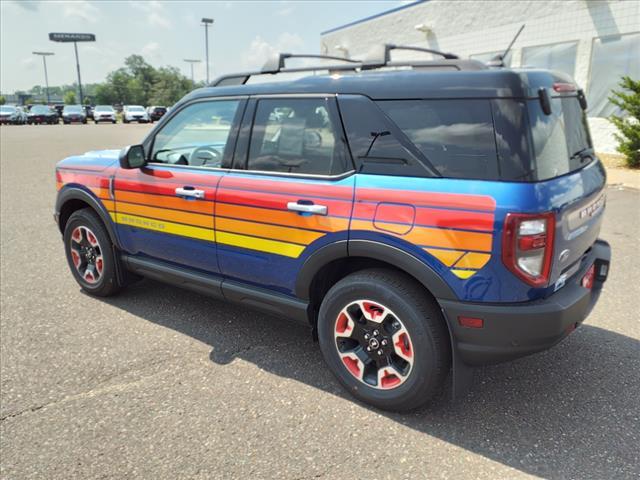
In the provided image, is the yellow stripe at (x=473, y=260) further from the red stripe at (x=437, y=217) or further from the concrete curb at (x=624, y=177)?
the concrete curb at (x=624, y=177)

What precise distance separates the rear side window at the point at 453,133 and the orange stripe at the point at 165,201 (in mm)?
1464

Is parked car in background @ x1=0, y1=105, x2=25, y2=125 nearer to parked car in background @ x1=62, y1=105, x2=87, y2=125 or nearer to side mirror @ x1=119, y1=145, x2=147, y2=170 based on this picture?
parked car in background @ x1=62, y1=105, x2=87, y2=125

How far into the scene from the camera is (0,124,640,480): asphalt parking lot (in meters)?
2.41

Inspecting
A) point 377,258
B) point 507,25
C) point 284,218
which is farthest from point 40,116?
point 377,258

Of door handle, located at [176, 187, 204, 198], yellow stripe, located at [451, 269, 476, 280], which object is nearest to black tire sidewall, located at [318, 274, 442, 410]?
yellow stripe, located at [451, 269, 476, 280]

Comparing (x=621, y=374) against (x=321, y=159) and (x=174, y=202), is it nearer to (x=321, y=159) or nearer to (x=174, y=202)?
A: (x=321, y=159)

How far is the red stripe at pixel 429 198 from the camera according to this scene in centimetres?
228

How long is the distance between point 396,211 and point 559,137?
0.92 metres

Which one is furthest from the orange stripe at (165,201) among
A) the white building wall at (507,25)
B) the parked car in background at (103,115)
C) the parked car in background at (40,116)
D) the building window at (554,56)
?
the parked car in background at (40,116)

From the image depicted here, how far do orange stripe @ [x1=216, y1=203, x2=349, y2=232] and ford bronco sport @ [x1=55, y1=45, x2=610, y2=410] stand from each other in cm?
1

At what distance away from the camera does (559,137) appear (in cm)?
256

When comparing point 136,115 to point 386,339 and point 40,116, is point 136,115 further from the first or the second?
point 386,339

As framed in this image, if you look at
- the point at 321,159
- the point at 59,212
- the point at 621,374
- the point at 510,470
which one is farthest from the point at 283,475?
the point at 59,212

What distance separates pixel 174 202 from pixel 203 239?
0.37 meters
